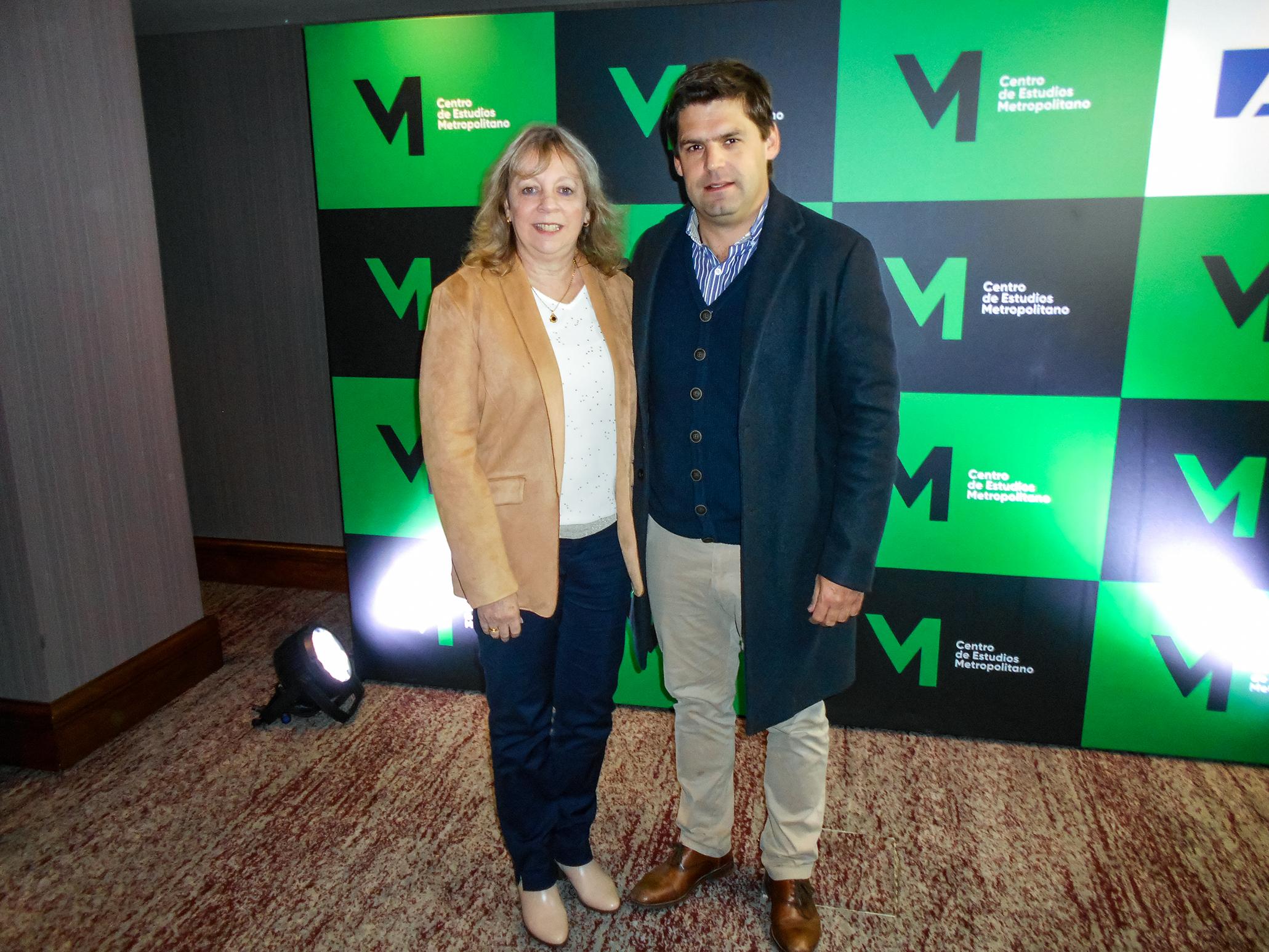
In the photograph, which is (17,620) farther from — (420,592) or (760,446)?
(760,446)

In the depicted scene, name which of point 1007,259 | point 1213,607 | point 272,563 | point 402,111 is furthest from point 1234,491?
point 272,563

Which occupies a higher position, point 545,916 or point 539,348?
point 539,348

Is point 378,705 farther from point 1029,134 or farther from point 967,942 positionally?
point 1029,134

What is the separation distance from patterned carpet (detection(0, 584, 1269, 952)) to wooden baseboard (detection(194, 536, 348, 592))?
106 centimetres

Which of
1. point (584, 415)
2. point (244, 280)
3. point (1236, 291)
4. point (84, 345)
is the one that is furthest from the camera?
point (244, 280)

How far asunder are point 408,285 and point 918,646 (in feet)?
6.14

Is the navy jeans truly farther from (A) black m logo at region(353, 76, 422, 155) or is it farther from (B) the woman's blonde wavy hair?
(A) black m logo at region(353, 76, 422, 155)

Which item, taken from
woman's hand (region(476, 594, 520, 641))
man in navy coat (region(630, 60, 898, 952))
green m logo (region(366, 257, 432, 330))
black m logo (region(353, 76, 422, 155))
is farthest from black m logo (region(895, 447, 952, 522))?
black m logo (region(353, 76, 422, 155))

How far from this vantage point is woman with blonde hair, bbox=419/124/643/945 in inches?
60.2

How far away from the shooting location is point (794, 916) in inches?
68.2

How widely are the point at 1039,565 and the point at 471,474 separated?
5.53 feet

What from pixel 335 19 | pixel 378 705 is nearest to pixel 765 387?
pixel 378 705

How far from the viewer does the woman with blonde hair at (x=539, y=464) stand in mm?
1530

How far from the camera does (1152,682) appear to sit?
7.79 feet
